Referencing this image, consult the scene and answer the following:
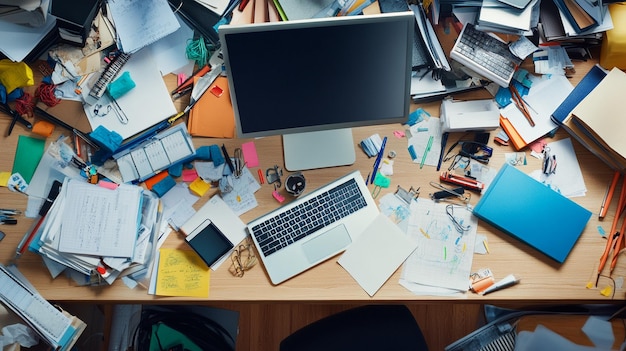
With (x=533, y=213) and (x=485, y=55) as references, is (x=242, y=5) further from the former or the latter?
(x=533, y=213)

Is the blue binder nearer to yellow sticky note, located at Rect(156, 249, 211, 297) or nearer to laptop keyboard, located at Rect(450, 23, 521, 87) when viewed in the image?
laptop keyboard, located at Rect(450, 23, 521, 87)

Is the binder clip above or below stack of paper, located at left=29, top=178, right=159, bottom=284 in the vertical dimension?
below

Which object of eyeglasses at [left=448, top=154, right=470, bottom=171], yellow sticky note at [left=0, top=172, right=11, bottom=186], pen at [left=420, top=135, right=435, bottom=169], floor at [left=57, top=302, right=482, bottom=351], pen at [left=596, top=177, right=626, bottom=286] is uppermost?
yellow sticky note at [left=0, top=172, right=11, bottom=186]

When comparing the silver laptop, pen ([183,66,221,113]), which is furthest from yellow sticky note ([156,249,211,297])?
pen ([183,66,221,113])

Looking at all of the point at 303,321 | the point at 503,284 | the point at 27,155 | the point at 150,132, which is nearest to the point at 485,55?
the point at 503,284

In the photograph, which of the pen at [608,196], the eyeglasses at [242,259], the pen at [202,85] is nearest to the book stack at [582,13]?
the pen at [608,196]

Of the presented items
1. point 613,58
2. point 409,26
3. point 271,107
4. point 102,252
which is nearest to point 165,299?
point 102,252

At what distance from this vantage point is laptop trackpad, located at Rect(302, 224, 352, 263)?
1476 millimetres

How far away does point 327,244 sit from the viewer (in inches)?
58.4

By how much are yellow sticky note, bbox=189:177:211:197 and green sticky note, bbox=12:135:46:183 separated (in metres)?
0.44

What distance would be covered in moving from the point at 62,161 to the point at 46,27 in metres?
0.38

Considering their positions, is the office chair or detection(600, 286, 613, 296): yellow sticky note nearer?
detection(600, 286, 613, 296): yellow sticky note

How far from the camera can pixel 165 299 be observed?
4.74 feet

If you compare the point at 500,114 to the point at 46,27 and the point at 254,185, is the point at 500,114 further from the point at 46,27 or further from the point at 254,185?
the point at 46,27
